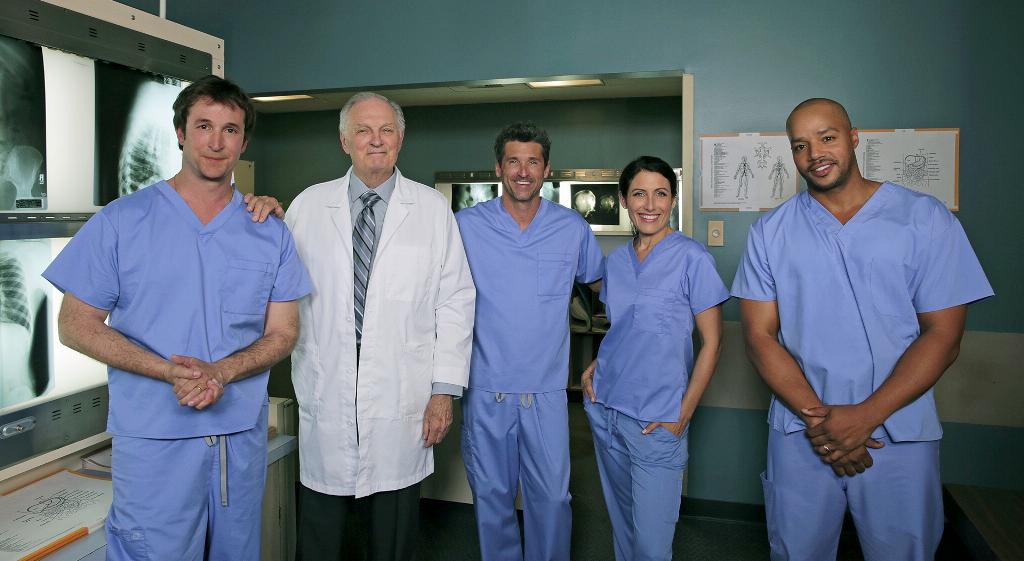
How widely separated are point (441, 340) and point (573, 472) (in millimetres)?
1695

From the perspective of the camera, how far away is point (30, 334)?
5.61ft

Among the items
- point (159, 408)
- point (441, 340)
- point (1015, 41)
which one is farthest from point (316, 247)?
point (1015, 41)

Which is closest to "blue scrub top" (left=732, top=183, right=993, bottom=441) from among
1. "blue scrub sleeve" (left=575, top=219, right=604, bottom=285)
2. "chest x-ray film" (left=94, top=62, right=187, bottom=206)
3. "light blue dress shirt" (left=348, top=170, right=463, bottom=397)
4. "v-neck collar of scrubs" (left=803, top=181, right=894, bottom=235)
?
"v-neck collar of scrubs" (left=803, top=181, right=894, bottom=235)

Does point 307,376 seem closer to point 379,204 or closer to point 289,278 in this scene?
point 289,278

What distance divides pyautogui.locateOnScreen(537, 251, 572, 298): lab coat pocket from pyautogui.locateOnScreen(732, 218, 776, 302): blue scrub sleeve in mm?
534

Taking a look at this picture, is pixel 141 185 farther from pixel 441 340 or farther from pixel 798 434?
pixel 798 434

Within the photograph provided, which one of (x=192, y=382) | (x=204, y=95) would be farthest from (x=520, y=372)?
(x=204, y=95)

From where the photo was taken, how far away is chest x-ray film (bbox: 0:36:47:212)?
1.60 meters

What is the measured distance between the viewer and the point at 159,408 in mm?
1373

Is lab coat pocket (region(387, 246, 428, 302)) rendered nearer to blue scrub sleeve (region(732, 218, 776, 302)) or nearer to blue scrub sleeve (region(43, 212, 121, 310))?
blue scrub sleeve (region(43, 212, 121, 310))

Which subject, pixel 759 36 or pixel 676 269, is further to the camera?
pixel 759 36

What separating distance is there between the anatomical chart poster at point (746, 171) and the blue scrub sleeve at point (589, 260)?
0.62 meters

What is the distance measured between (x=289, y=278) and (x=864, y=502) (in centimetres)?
137

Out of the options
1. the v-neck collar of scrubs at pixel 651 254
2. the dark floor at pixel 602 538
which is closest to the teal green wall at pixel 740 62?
the dark floor at pixel 602 538
